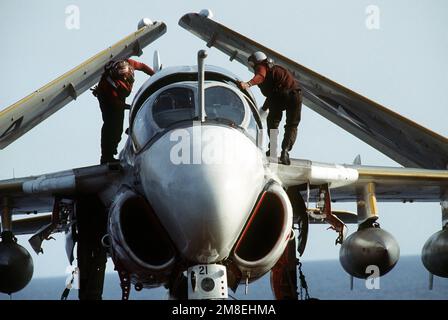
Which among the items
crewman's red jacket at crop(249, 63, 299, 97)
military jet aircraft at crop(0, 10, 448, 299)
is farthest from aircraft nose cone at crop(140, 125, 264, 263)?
crewman's red jacket at crop(249, 63, 299, 97)

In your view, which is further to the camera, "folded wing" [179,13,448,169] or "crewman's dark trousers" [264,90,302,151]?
"folded wing" [179,13,448,169]

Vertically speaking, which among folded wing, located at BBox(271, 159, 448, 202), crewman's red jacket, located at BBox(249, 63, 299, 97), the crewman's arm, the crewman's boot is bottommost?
the crewman's boot

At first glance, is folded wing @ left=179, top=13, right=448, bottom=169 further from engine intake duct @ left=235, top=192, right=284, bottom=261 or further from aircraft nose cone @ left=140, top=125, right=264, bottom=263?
aircraft nose cone @ left=140, top=125, right=264, bottom=263

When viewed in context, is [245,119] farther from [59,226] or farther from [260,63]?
[59,226]

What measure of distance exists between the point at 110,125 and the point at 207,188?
362cm

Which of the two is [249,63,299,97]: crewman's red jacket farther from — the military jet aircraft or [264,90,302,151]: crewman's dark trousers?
the military jet aircraft

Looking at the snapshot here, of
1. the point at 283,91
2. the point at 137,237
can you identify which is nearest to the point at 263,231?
the point at 137,237

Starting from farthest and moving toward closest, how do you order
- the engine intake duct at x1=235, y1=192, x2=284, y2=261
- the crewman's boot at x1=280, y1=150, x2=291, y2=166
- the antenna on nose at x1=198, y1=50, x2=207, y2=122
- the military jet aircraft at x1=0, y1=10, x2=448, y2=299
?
the crewman's boot at x1=280, y1=150, x2=291, y2=166
the engine intake duct at x1=235, y1=192, x2=284, y2=261
the antenna on nose at x1=198, y1=50, x2=207, y2=122
the military jet aircraft at x1=0, y1=10, x2=448, y2=299

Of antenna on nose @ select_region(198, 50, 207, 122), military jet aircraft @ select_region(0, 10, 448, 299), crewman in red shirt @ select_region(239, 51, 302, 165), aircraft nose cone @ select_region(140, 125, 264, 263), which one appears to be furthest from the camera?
crewman in red shirt @ select_region(239, 51, 302, 165)

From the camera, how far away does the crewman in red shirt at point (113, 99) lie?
40.8 feet

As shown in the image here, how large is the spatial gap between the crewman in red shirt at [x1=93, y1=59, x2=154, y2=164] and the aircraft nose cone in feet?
7.91

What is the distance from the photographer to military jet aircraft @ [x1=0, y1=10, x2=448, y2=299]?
31.9 ft

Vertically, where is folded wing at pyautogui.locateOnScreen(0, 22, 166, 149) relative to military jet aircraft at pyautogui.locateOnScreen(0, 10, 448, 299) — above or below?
above
